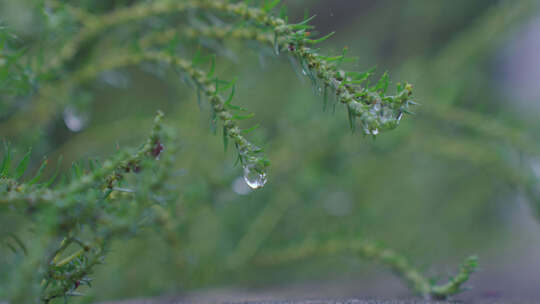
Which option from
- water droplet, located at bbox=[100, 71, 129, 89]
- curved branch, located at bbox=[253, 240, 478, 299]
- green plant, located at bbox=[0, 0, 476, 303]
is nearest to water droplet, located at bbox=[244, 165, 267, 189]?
green plant, located at bbox=[0, 0, 476, 303]

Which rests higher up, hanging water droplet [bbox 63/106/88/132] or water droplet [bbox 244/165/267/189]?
hanging water droplet [bbox 63/106/88/132]

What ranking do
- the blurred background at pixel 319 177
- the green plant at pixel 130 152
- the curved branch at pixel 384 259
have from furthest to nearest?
the blurred background at pixel 319 177, the curved branch at pixel 384 259, the green plant at pixel 130 152

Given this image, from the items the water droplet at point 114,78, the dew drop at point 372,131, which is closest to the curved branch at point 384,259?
the dew drop at point 372,131

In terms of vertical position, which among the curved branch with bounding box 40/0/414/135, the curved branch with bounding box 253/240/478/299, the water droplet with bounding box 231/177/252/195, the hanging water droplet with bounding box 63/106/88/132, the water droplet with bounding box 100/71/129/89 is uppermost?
the water droplet with bounding box 100/71/129/89

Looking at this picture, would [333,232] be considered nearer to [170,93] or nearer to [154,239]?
[154,239]

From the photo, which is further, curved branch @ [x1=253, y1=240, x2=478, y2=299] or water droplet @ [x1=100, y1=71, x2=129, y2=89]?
water droplet @ [x1=100, y1=71, x2=129, y2=89]

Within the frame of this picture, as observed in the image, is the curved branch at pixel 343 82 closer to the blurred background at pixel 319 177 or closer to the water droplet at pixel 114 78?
the blurred background at pixel 319 177

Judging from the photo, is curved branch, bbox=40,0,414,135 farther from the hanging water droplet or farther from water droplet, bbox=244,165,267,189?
the hanging water droplet
